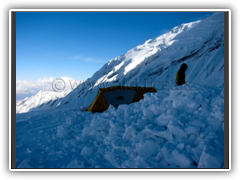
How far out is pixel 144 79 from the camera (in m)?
16.5

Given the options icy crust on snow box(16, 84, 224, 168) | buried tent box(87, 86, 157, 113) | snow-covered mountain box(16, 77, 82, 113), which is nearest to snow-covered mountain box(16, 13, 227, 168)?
icy crust on snow box(16, 84, 224, 168)

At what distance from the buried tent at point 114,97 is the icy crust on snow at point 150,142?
2472 mm

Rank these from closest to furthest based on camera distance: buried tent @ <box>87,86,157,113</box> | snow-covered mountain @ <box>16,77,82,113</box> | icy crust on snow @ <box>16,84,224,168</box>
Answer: icy crust on snow @ <box>16,84,224,168</box>, buried tent @ <box>87,86,157,113</box>, snow-covered mountain @ <box>16,77,82,113</box>

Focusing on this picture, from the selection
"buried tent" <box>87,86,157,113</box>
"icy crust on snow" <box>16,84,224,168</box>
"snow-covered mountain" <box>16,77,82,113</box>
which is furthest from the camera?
"snow-covered mountain" <box>16,77,82,113</box>

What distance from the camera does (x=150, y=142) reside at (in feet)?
5.88

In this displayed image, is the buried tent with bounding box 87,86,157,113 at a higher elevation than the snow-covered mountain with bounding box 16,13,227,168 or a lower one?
higher

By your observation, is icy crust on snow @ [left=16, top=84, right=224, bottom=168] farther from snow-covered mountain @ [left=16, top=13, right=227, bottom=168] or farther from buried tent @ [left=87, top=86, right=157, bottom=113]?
buried tent @ [left=87, top=86, right=157, bottom=113]

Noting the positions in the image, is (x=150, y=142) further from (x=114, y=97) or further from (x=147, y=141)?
(x=114, y=97)

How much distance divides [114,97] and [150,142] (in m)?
3.88

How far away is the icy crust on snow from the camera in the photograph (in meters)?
1.53

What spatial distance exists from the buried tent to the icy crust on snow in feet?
Result: 8.11

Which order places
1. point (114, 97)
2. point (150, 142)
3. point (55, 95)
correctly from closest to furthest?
1. point (150, 142)
2. point (114, 97)
3. point (55, 95)

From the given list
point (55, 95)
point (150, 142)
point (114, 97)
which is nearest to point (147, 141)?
point (150, 142)
